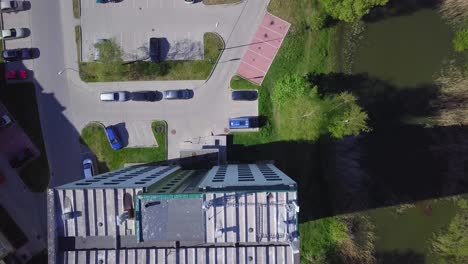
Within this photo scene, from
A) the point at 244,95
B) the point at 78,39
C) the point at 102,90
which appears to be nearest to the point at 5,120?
the point at 102,90

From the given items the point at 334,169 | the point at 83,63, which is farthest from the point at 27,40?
the point at 334,169

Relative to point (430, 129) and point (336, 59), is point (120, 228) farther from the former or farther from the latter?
point (430, 129)

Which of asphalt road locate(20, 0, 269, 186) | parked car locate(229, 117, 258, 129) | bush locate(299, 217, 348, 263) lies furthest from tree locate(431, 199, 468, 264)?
asphalt road locate(20, 0, 269, 186)

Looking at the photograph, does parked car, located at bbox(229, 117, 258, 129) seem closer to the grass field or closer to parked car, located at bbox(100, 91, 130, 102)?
the grass field

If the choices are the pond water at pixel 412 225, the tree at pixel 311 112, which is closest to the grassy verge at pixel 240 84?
the tree at pixel 311 112

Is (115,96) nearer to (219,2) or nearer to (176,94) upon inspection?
(176,94)

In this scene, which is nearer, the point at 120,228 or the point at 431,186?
the point at 120,228
